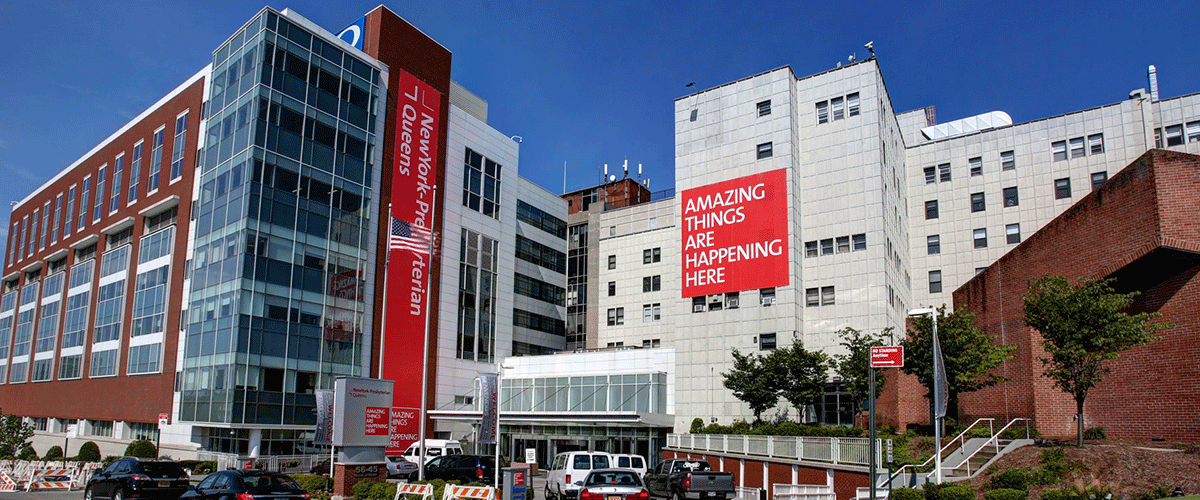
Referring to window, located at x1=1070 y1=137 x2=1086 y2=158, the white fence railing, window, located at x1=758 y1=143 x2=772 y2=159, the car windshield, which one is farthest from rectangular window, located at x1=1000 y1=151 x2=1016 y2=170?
the car windshield

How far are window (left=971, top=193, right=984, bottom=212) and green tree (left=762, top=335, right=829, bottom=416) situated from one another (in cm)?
2078

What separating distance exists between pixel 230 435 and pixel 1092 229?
4642 centimetres

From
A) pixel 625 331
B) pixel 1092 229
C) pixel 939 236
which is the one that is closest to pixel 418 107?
pixel 625 331

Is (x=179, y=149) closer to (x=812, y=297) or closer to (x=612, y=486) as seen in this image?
(x=812, y=297)

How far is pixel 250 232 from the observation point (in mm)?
48562

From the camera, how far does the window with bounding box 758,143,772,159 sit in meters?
53.2

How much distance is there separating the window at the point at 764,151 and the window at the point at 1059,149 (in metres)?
20.7

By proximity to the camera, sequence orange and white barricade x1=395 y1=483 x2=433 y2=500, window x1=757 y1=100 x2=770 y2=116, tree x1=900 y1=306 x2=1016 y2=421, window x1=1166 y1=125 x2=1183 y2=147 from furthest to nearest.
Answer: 1. window x1=757 y1=100 x2=770 y2=116
2. window x1=1166 y1=125 x2=1183 y2=147
3. tree x1=900 y1=306 x2=1016 y2=421
4. orange and white barricade x1=395 y1=483 x2=433 y2=500

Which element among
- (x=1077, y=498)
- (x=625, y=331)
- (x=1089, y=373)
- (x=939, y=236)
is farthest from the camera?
(x=625, y=331)

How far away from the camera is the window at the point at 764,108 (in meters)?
54.3

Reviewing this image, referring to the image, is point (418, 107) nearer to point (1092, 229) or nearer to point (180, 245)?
point (180, 245)

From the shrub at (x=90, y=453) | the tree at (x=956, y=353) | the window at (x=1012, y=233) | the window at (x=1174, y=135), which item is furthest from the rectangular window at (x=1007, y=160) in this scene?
the shrub at (x=90, y=453)

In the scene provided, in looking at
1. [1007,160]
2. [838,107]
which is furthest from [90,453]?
[1007,160]

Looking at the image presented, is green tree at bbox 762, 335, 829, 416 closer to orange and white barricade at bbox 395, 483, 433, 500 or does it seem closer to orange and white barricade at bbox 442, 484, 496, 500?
orange and white barricade at bbox 395, 483, 433, 500
